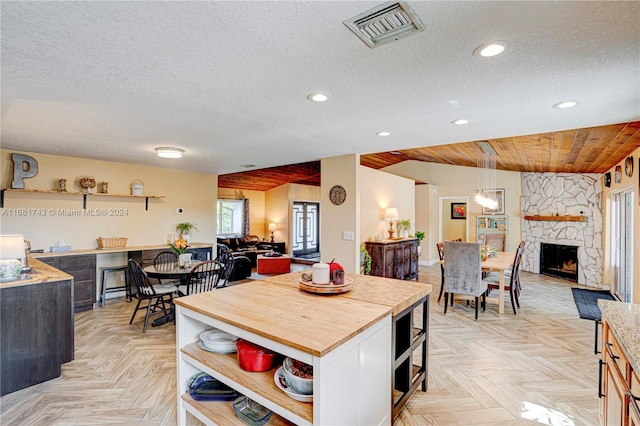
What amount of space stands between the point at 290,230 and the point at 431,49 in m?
9.00

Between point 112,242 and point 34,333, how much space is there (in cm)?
296

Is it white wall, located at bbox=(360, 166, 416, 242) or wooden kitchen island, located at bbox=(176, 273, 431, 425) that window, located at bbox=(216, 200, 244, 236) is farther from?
wooden kitchen island, located at bbox=(176, 273, 431, 425)

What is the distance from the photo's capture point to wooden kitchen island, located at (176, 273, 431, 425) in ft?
4.50

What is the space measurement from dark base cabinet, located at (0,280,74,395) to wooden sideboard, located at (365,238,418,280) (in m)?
4.39

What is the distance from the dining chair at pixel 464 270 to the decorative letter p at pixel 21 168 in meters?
6.09

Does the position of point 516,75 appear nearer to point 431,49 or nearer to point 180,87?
point 431,49

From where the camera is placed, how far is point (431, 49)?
171cm

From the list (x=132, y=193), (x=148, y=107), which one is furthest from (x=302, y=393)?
(x=132, y=193)

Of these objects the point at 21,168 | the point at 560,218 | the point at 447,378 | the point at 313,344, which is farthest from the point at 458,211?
the point at 21,168

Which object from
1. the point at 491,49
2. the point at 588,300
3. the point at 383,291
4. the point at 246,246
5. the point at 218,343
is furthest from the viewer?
the point at 246,246

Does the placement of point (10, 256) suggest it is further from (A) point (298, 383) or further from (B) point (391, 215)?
(B) point (391, 215)

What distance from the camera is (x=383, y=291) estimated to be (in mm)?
2201

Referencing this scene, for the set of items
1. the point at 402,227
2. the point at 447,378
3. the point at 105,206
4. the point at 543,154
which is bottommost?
the point at 447,378

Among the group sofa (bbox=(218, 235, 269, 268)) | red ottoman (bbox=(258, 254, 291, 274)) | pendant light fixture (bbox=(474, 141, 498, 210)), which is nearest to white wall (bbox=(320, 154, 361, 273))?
red ottoman (bbox=(258, 254, 291, 274))
